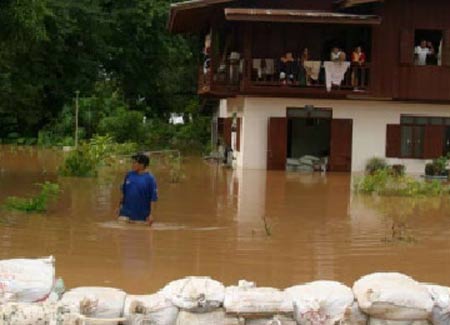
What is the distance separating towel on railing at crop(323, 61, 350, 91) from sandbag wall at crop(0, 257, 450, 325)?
20.6 metres

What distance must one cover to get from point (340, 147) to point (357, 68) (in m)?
2.56

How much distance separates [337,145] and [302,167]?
1.56 metres

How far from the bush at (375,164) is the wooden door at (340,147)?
606mm

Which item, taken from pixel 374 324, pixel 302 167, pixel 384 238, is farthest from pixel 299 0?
pixel 374 324

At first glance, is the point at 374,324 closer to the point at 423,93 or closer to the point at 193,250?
the point at 193,250

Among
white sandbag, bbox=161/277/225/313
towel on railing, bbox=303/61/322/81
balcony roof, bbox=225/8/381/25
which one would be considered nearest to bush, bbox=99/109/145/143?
balcony roof, bbox=225/8/381/25

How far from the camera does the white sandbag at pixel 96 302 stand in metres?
5.92

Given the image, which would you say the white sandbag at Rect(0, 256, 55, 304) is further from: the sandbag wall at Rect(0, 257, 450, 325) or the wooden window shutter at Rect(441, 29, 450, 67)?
the wooden window shutter at Rect(441, 29, 450, 67)

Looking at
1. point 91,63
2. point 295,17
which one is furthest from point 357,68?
point 91,63

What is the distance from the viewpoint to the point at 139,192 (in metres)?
11.6

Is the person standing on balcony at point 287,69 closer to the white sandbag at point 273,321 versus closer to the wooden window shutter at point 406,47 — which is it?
the wooden window shutter at point 406,47

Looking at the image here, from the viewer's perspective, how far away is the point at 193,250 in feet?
35.8

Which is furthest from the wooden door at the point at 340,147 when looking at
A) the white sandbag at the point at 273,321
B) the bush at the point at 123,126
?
the white sandbag at the point at 273,321

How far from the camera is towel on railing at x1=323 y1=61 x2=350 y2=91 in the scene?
26.6 m
